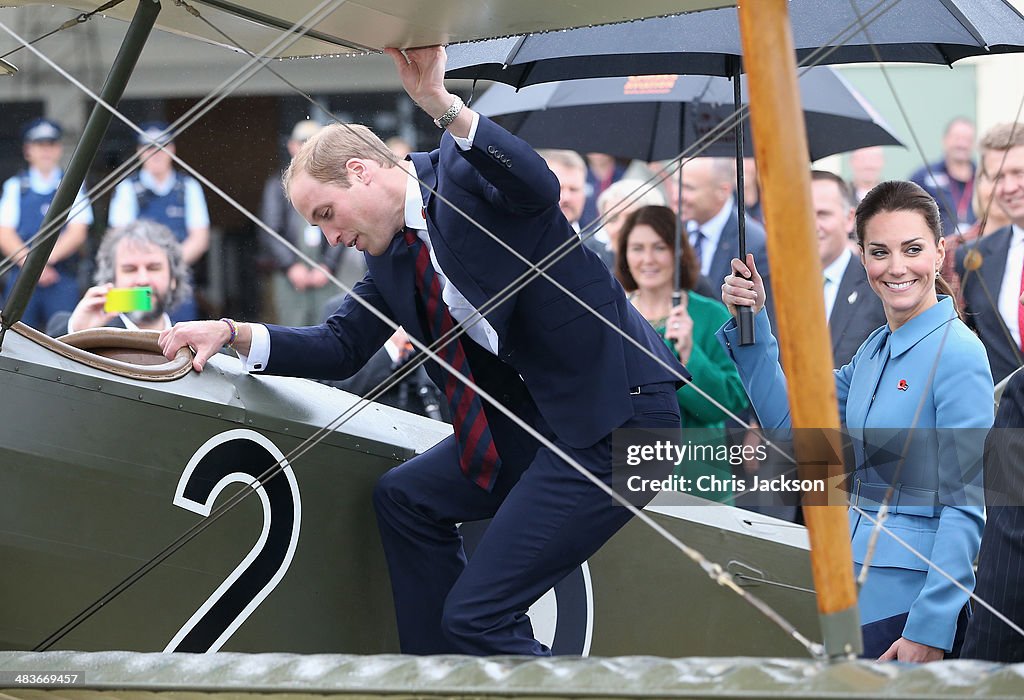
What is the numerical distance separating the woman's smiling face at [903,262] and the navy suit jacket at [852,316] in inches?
69.5

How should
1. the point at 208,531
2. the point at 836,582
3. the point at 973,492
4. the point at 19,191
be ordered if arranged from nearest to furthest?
the point at 836,582
the point at 973,492
the point at 208,531
the point at 19,191

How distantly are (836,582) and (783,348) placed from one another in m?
0.33

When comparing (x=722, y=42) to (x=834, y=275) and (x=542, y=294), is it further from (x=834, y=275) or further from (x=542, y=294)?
(x=834, y=275)

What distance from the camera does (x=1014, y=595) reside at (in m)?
2.26

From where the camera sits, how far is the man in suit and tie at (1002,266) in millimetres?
4156

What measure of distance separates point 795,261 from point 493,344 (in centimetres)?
102

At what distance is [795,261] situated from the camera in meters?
1.69

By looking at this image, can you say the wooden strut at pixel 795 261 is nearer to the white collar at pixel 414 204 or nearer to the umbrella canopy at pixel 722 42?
the white collar at pixel 414 204

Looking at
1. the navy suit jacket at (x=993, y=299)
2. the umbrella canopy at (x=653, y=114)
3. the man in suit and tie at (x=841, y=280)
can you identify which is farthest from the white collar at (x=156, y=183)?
the navy suit jacket at (x=993, y=299)

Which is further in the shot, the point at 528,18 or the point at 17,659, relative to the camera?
the point at 528,18

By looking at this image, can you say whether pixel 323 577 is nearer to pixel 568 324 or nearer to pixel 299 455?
pixel 299 455

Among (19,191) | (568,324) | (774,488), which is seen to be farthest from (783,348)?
(19,191)

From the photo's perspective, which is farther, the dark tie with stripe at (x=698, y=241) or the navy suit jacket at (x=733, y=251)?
the dark tie with stripe at (x=698, y=241)

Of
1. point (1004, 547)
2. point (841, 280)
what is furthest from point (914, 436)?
point (841, 280)
